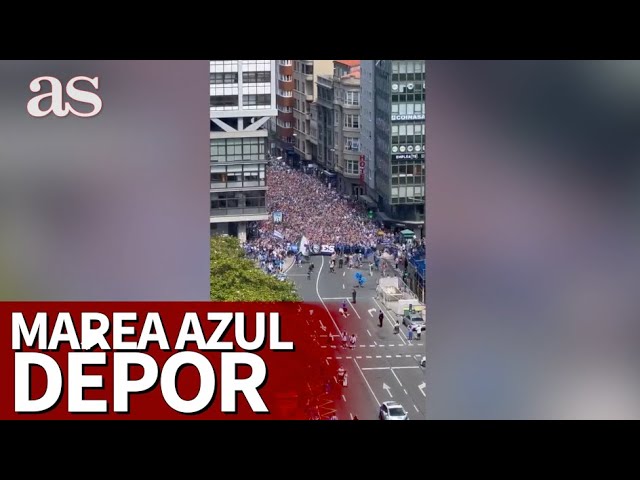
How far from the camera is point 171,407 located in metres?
19.8

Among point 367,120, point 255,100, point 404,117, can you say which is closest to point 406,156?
point 404,117

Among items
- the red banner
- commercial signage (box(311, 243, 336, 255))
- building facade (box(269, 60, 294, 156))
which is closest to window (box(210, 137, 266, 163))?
building facade (box(269, 60, 294, 156))

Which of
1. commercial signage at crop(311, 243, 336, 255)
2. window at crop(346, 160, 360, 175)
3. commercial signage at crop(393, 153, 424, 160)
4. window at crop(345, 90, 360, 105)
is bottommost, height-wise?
commercial signage at crop(311, 243, 336, 255)

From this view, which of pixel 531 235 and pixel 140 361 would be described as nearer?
pixel 140 361

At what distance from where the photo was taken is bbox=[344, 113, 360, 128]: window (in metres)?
20.9

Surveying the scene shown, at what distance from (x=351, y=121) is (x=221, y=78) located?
1.64 m

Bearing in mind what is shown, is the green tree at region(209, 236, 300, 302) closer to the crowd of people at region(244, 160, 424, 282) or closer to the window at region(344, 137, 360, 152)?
the crowd of people at region(244, 160, 424, 282)

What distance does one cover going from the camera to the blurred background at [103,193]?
19.8 metres

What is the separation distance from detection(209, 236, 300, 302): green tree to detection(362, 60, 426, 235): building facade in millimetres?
1438

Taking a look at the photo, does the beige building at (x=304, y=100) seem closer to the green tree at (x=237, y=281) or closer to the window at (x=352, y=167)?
the window at (x=352, y=167)

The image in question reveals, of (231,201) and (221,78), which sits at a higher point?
Answer: (221,78)

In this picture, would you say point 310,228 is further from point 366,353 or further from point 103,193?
point 103,193

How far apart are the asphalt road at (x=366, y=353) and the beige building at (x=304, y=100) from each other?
1.37 metres

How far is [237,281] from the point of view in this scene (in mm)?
20234
